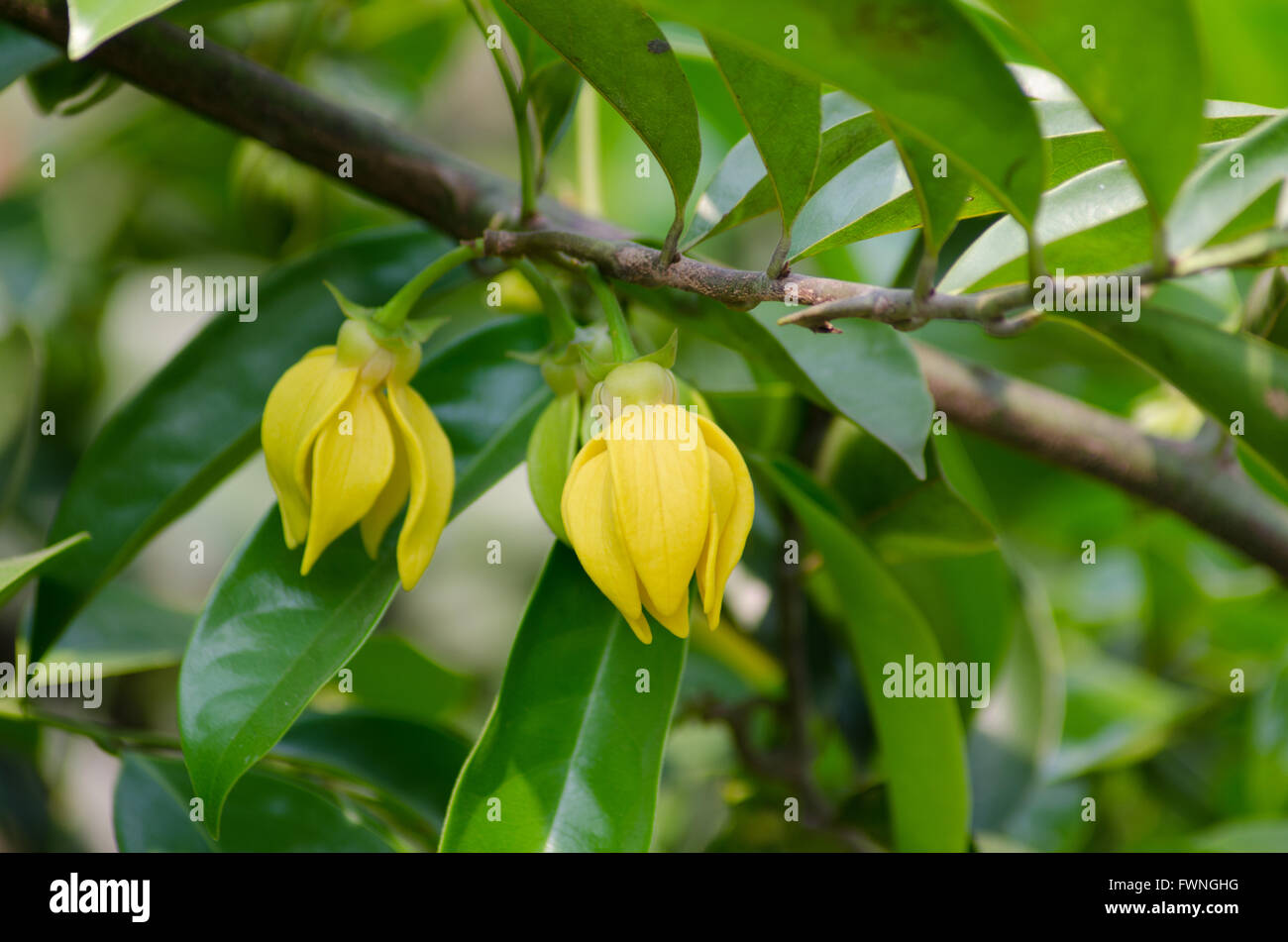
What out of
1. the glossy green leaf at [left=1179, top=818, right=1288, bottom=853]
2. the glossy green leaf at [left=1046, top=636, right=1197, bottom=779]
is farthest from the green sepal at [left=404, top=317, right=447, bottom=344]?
the glossy green leaf at [left=1046, top=636, right=1197, bottom=779]

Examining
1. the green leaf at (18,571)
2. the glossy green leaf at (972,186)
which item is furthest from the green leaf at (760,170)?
the green leaf at (18,571)

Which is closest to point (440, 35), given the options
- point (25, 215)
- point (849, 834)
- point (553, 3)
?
point (25, 215)

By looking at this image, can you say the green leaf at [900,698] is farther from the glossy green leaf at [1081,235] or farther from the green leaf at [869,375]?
the glossy green leaf at [1081,235]

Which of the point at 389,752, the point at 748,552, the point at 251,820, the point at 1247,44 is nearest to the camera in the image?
the point at 251,820

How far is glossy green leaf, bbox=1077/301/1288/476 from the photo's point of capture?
564 mm

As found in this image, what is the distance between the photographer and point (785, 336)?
2.27 feet

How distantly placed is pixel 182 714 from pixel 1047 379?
107cm

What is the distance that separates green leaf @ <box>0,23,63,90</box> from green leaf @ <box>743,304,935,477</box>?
595 millimetres

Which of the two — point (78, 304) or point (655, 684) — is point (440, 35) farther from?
point (655, 684)

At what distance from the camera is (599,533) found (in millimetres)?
540

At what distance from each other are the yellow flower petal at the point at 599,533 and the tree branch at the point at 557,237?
0.38ft

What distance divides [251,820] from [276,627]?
0.70 ft

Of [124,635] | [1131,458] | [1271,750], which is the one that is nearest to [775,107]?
[1131,458]

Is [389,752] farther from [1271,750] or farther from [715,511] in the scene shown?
[1271,750]
